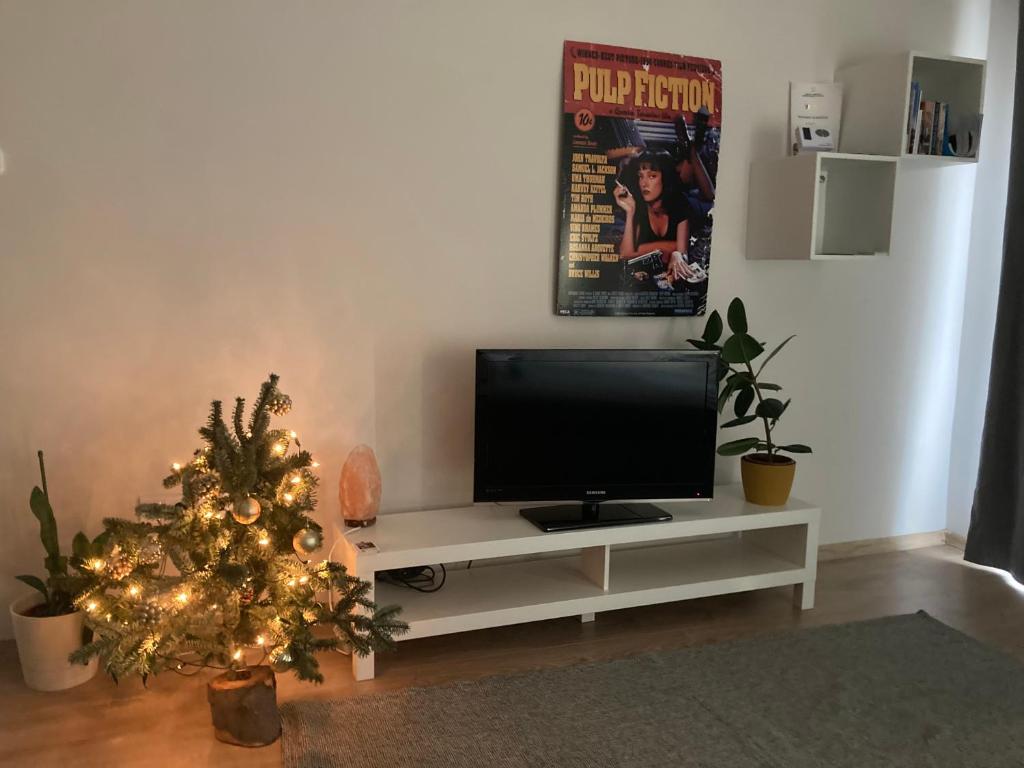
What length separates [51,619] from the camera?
2.41 m

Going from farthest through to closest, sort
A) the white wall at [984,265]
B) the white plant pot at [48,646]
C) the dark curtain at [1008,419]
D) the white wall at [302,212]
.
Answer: the white wall at [984,265], the dark curtain at [1008,419], the white wall at [302,212], the white plant pot at [48,646]

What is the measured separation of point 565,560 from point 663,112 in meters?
1.64

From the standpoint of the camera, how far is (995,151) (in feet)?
11.8

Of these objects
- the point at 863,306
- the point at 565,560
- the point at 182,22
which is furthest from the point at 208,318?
the point at 863,306

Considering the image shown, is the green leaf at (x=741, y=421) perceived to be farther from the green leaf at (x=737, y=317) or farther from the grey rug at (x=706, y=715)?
the grey rug at (x=706, y=715)

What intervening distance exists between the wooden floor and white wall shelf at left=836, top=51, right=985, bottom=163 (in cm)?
164

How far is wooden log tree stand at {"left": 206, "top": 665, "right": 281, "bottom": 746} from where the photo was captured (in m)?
2.19

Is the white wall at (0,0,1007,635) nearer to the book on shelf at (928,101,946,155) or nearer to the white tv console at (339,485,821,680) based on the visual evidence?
the white tv console at (339,485,821,680)

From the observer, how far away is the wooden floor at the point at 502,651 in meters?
2.19

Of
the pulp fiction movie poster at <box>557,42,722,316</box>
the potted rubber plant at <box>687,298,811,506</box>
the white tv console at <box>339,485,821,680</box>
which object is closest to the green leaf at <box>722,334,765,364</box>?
the potted rubber plant at <box>687,298,811,506</box>

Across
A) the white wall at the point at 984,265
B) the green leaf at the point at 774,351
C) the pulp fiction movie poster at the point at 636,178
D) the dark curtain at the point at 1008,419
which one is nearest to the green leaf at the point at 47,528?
the pulp fiction movie poster at the point at 636,178

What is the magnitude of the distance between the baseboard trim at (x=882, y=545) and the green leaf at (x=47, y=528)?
2.82 m

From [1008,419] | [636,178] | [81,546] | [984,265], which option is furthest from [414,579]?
[984,265]

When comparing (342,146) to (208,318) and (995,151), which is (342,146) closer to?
(208,318)
